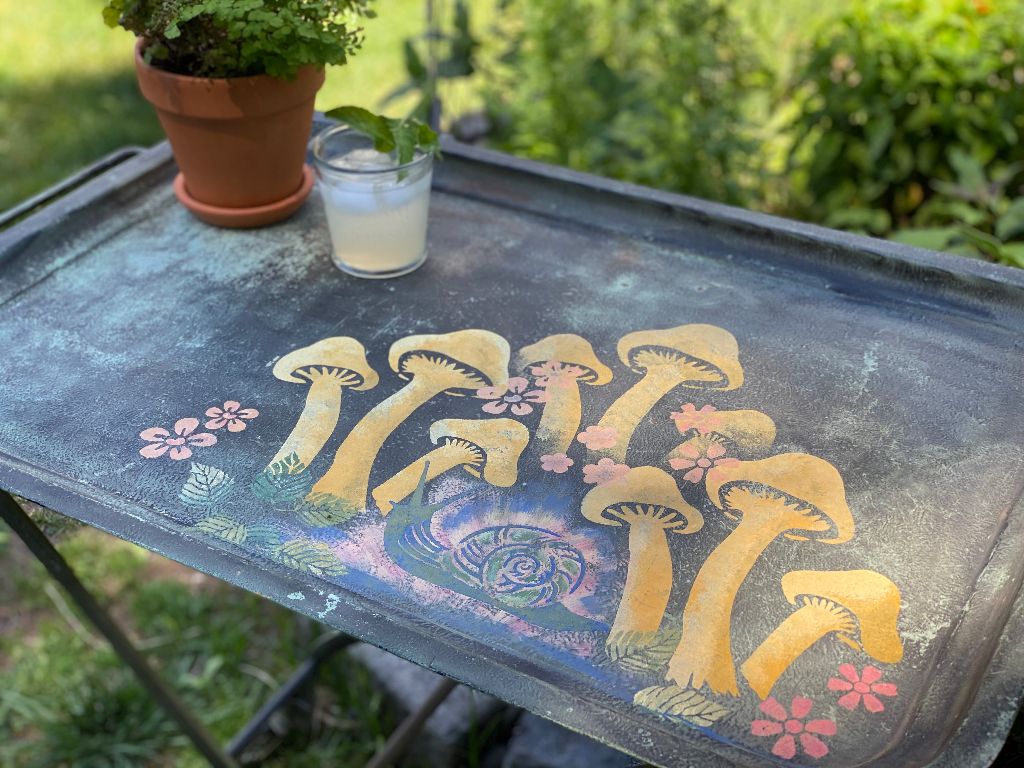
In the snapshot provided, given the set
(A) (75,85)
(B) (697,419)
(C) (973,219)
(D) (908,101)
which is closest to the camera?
(B) (697,419)

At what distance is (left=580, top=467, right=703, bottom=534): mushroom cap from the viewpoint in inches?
41.1

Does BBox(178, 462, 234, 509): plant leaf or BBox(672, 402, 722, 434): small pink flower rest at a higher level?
BBox(672, 402, 722, 434): small pink flower

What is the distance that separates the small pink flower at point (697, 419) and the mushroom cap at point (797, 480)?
67mm

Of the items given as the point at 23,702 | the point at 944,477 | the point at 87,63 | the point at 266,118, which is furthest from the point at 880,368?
the point at 87,63

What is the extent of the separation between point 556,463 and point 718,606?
257mm

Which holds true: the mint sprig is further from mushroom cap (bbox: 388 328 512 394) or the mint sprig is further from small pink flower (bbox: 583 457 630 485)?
small pink flower (bbox: 583 457 630 485)

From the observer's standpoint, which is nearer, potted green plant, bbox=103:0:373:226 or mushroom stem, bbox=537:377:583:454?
mushroom stem, bbox=537:377:583:454

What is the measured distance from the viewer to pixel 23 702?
2004 millimetres

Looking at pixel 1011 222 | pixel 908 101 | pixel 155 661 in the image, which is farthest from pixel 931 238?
pixel 155 661

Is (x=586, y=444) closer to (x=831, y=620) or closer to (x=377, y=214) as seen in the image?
(x=831, y=620)

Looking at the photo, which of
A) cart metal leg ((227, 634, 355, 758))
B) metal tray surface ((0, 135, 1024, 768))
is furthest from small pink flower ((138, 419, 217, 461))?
cart metal leg ((227, 634, 355, 758))

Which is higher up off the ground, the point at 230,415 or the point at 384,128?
the point at 384,128

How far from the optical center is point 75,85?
13.5 ft

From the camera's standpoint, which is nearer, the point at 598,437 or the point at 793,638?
the point at 793,638
